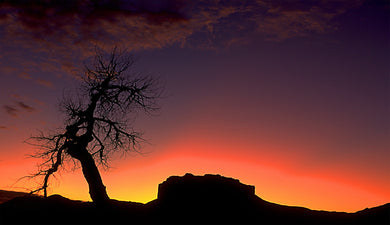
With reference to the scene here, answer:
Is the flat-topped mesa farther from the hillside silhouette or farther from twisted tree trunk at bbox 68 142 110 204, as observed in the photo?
twisted tree trunk at bbox 68 142 110 204

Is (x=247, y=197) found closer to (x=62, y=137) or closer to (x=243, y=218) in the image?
(x=243, y=218)

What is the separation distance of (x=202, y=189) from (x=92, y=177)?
6.48m

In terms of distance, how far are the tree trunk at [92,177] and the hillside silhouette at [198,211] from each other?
0.53 meters

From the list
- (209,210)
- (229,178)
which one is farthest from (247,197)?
(209,210)

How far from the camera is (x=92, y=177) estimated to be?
16.4m

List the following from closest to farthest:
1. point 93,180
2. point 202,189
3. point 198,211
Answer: point 198,211
point 202,189
point 93,180

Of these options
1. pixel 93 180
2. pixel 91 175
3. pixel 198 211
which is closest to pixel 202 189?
pixel 198 211

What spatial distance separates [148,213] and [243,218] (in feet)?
17.3

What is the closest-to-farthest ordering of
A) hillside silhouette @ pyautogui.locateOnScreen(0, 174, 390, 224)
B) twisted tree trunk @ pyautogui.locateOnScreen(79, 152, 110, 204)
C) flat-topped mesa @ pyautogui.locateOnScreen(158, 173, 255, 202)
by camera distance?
hillside silhouette @ pyautogui.locateOnScreen(0, 174, 390, 224) < flat-topped mesa @ pyautogui.locateOnScreen(158, 173, 255, 202) < twisted tree trunk @ pyautogui.locateOnScreen(79, 152, 110, 204)

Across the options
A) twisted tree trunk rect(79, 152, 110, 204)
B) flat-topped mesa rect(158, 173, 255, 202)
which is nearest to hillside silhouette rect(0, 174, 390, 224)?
flat-topped mesa rect(158, 173, 255, 202)

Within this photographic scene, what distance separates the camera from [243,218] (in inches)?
566

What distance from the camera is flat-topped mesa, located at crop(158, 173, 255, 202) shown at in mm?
14664

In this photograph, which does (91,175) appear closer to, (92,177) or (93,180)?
(92,177)

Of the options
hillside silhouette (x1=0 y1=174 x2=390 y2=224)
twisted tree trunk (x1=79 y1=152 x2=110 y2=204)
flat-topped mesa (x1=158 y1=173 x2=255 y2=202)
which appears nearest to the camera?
hillside silhouette (x1=0 y1=174 x2=390 y2=224)
